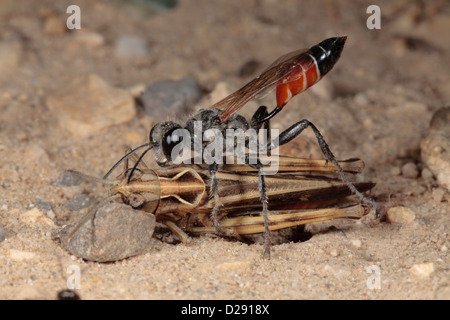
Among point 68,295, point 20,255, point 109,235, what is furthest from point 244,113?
point 68,295

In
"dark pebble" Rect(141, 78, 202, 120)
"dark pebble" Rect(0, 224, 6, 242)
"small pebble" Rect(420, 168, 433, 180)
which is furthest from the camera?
"dark pebble" Rect(141, 78, 202, 120)

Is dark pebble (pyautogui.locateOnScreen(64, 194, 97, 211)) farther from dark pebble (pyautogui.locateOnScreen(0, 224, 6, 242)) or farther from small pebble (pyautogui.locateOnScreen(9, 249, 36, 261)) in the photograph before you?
small pebble (pyautogui.locateOnScreen(9, 249, 36, 261))

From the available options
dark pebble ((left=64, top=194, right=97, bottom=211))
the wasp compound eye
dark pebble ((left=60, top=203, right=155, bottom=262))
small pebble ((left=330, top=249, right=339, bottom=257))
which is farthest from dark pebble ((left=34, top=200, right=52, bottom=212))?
small pebble ((left=330, top=249, right=339, bottom=257))

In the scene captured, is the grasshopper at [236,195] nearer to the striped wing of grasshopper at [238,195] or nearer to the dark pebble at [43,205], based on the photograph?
the striped wing of grasshopper at [238,195]

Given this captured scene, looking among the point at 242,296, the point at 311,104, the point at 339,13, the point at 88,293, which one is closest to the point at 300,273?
the point at 242,296

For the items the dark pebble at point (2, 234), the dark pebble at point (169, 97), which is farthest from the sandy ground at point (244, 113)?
the dark pebble at point (169, 97)

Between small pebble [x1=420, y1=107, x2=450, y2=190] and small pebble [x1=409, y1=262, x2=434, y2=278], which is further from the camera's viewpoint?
small pebble [x1=420, y1=107, x2=450, y2=190]
